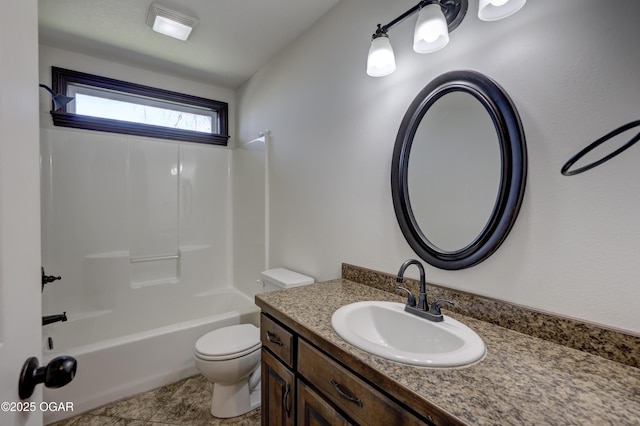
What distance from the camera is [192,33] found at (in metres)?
2.05

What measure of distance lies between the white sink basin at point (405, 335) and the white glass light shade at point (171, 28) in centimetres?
210

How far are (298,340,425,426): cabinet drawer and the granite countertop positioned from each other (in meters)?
0.04

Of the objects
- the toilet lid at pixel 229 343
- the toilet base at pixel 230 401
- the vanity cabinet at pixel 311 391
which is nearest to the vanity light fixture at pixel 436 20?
the vanity cabinet at pixel 311 391

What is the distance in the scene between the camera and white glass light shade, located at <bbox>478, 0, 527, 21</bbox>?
2.93ft

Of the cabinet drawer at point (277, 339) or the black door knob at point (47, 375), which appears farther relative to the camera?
the cabinet drawer at point (277, 339)

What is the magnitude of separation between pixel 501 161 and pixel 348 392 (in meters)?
0.93

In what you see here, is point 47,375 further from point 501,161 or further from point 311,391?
point 501,161

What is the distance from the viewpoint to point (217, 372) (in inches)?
67.0

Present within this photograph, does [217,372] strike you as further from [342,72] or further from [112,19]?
[112,19]

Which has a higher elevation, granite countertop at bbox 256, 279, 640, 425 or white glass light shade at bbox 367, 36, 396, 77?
white glass light shade at bbox 367, 36, 396, 77

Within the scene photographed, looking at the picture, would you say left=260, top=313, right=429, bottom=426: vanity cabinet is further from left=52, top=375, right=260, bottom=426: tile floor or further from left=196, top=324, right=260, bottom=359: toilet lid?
left=52, top=375, right=260, bottom=426: tile floor

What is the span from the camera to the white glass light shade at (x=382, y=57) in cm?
127

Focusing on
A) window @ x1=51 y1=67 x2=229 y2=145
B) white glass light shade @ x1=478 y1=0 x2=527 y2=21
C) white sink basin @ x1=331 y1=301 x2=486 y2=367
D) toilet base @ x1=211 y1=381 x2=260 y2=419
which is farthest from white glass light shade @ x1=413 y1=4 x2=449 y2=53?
window @ x1=51 y1=67 x2=229 y2=145

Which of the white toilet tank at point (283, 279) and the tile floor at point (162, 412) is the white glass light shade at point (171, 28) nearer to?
the white toilet tank at point (283, 279)
